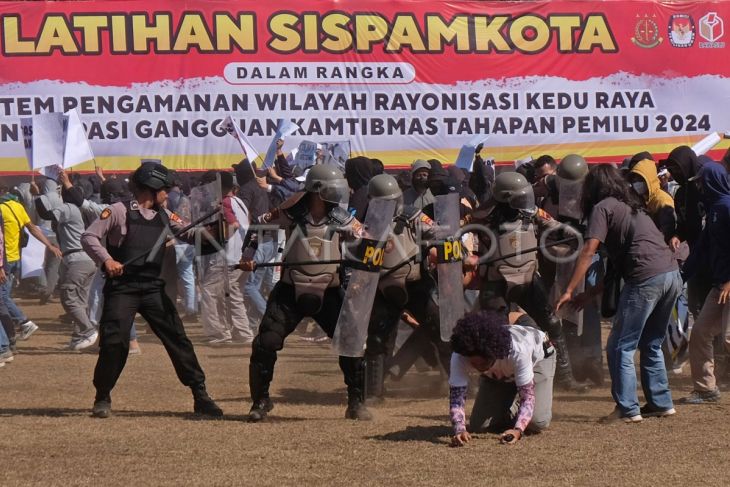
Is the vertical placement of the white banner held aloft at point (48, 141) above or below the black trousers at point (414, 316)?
above

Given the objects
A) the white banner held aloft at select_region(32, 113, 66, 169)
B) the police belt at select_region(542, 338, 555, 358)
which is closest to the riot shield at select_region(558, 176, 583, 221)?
the police belt at select_region(542, 338, 555, 358)

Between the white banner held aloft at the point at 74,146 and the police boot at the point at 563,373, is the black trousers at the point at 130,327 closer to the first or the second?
the police boot at the point at 563,373

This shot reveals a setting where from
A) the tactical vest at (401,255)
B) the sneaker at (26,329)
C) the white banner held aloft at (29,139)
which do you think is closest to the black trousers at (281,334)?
the tactical vest at (401,255)

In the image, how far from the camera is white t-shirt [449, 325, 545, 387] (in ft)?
26.0

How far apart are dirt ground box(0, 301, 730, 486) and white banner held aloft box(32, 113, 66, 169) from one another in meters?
2.84

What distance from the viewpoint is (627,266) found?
8883 mm

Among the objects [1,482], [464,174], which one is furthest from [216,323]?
[1,482]

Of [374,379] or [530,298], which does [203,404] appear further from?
[530,298]

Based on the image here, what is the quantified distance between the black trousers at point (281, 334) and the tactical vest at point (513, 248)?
1598mm

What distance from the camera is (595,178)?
29.3ft

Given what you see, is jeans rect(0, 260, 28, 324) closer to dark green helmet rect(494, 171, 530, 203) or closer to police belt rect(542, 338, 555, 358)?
dark green helmet rect(494, 171, 530, 203)

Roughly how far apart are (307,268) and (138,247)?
52.3 inches

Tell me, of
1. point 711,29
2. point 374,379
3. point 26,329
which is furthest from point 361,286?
point 711,29

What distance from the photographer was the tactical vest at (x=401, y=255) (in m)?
9.95
